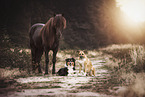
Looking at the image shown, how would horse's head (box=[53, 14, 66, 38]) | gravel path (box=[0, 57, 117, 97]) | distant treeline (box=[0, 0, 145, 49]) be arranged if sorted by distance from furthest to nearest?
1. distant treeline (box=[0, 0, 145, 49])
2. horse's head (box=[53, 14, 66, 38])
3. gravel path (box=[0, 57, 117, 97])

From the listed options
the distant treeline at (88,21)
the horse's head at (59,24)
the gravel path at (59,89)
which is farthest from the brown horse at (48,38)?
the distant treeline at (88,21)

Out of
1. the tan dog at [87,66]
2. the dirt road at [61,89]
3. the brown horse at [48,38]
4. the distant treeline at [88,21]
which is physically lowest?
the dirt road at [61,89]

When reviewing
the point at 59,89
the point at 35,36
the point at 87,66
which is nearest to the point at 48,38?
the point at 35,36

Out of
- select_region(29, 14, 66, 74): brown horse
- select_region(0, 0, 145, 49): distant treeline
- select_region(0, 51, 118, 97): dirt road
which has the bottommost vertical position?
select_region(0, 51, 118, 97): dirt road

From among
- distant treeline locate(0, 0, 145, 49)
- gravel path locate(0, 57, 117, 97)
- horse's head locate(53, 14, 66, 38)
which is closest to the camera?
gravel path locate(0, 57, 117, 97)

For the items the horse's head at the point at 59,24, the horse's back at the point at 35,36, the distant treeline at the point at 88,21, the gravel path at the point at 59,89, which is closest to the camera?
the gravel path at the point at 59,89

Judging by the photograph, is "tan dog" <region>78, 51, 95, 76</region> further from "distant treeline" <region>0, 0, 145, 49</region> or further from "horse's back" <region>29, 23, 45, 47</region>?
"distant treeline" <region>0, 0, 145, 49</region>

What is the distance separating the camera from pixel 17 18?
13250 millimetres

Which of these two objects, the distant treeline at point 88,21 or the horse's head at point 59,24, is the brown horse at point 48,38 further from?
the distant treeline at point 88,21

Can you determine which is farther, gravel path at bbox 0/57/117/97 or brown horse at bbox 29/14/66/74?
brown horse at bbox 29/14/66/74

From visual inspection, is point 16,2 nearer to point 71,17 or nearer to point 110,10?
point 71,17

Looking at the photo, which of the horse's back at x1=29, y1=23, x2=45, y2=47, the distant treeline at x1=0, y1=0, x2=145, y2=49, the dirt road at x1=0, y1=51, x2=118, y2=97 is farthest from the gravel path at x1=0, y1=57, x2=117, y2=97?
the distant treeline at x1=0, y1=0, x2=145, y2=49

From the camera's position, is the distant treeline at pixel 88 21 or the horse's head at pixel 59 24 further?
the distant treeline at pixel 88 21

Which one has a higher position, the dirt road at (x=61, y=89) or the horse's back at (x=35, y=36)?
the horse's back at (x=35, y=36)
